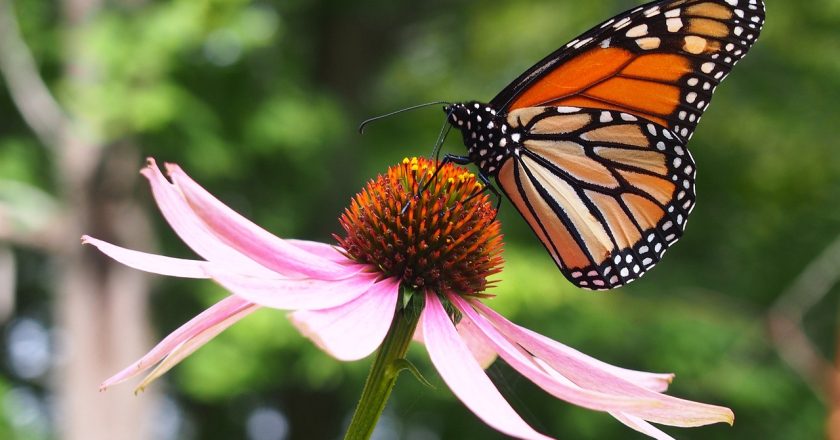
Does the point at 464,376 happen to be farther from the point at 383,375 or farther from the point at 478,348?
the point at 478,348

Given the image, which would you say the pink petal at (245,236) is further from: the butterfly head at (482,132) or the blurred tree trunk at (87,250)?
the blurred tree trunk at (87,250)

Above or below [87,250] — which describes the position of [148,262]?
below

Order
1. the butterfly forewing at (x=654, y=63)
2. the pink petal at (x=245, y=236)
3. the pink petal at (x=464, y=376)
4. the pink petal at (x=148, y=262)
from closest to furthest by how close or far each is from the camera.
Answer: the pink petal at (x=464, y=376)
the pink petal at (x=245, y=236)
the pink petal at (x=148, y=262)
the butterfly forewing at (x=654, y=63)

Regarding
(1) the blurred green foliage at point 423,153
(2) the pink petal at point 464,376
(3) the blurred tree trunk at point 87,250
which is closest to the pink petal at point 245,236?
(2) the pink petal at point 464,376

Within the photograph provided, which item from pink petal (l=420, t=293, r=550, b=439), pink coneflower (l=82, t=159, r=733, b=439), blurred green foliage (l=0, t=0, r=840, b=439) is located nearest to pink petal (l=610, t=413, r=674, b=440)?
pink coneflower (l=82, t=159, r=733, b=439)

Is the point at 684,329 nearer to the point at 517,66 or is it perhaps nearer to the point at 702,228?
the point at 702,228

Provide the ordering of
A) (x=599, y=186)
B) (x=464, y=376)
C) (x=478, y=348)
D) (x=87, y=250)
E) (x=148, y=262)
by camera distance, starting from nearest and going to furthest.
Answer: (x=464, y=376) < (x=148, y=262) < (x=478, y=348) < (x=599, y=186) < (x=87, y=250)

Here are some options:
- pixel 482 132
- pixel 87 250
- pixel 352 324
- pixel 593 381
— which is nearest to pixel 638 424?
pixel 593 381

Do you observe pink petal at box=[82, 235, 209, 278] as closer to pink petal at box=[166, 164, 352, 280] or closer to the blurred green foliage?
pink petal at box=[166, 164, 352, 280]
